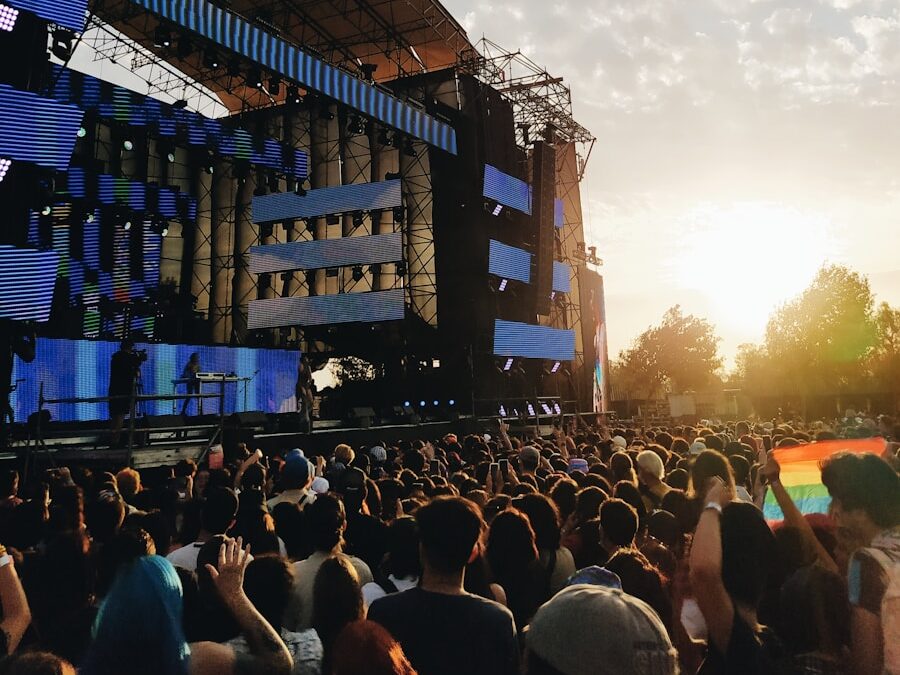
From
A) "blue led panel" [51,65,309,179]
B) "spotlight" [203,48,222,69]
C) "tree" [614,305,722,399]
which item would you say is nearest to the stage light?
"blue led panel" [51,65,309,179]

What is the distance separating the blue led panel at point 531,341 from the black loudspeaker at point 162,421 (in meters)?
15.1

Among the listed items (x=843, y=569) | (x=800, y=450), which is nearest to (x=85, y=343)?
(x=800, y=450)

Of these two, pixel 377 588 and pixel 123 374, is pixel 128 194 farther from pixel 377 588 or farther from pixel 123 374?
pixel 377 588

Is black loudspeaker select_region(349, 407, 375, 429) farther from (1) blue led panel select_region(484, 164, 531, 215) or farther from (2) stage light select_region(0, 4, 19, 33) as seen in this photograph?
(2) stage light select_region(0, 4, 19, 33)

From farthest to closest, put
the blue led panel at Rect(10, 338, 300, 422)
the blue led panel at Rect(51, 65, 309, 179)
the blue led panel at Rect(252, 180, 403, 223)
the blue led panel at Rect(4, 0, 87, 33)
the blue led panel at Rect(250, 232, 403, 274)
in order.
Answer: the blue led panel at Rect(252, 180, 403, 223) → the blue led panel at Rect(250, 232, 403, 274) → the blue led panel at Rect(51, 65, 309, 179) → the blue led panel at Rect(10, 338, 300, 422) → the blue led panel at Rect(4, 0, 87, 33)

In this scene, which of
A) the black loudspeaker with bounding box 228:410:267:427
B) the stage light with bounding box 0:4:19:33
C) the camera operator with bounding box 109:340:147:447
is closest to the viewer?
the stage light with bounding box 0:4:19:33

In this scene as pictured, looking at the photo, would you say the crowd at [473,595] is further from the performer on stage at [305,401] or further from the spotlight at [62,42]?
the spotlight at [62,42]

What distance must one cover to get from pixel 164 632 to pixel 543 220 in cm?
2934

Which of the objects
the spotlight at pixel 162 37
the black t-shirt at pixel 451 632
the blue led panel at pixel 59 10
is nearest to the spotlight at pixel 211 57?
the spotlight at pixel 162 37

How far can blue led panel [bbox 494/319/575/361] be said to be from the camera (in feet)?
91.0

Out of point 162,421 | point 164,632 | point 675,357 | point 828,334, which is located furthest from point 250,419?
point 675,357

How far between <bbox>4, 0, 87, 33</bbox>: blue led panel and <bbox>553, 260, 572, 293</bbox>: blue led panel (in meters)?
22.9

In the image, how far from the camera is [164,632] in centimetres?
220

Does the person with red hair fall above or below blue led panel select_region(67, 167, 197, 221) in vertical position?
below
